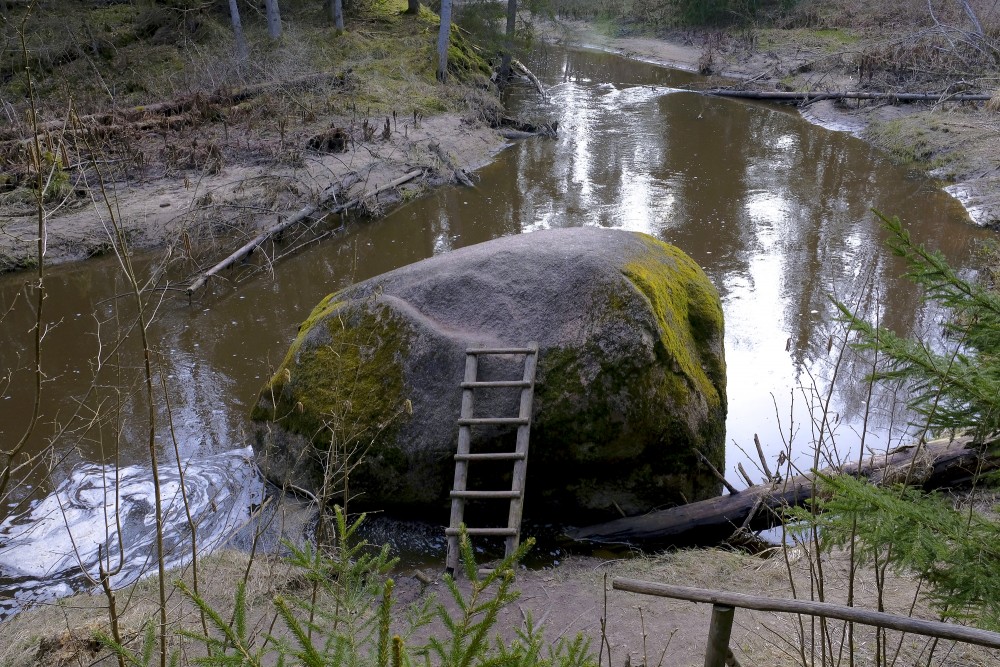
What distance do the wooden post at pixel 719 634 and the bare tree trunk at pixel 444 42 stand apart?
1992 cm

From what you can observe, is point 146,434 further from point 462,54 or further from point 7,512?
point 462,54

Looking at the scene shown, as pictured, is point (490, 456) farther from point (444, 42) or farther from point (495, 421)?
point (444, 42)


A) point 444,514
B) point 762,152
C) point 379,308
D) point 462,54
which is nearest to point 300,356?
point 379,308

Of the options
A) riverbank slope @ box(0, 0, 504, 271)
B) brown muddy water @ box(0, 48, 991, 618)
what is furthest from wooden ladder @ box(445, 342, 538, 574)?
riverbank slope @ box(0, 0, 504, 271)

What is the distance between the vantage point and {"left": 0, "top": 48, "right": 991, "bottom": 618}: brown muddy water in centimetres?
661

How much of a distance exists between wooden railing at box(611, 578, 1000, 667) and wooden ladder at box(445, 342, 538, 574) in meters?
2.91

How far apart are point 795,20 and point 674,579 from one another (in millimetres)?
28935

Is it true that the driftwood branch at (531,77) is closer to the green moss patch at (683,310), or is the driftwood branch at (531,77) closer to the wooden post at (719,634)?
the green moss patch at (683,310)

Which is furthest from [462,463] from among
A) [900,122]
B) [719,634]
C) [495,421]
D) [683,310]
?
[900,122]

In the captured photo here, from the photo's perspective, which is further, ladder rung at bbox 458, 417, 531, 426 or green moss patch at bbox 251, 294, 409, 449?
green moss patch at bbox 251, 294, 409, 449

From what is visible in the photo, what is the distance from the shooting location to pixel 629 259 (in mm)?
6691

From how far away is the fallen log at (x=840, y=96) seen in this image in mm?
17859

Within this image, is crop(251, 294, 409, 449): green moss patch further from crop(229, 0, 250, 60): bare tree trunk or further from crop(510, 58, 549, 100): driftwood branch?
crop(510, 58, 549, 100): driftwood branch

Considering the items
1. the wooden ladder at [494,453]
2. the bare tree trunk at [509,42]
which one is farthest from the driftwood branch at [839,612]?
the bare tree trunk at [509,42]
